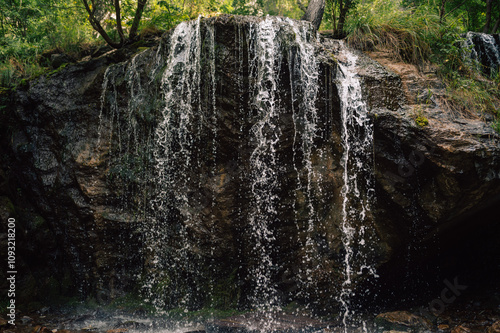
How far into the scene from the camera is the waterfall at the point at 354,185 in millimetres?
4496

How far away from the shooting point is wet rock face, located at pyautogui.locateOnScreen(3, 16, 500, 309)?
15.5 feet

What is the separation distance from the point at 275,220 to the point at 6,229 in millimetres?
3982

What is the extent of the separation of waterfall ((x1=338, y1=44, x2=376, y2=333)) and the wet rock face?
0.09 metres

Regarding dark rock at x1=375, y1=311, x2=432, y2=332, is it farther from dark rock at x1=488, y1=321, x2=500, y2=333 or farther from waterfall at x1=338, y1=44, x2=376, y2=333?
dark rock at x1=488, y1=321, x2=500, y2=333

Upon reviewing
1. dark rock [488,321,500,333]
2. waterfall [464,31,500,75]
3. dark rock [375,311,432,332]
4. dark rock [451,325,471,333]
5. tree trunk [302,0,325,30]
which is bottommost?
dark rock [375,311,432,332]

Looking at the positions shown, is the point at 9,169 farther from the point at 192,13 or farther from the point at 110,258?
the point at 192,13

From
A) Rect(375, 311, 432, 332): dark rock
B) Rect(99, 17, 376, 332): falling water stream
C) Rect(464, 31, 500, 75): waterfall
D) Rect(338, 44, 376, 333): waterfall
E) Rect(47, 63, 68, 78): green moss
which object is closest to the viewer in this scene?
Rect(375, 311, 432, 332): dark rock

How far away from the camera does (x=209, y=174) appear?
4.88 m

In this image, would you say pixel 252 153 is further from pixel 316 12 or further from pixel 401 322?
pixel 316 12

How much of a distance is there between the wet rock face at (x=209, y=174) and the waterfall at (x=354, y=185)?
89 millimetres

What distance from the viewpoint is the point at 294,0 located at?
9844 mm

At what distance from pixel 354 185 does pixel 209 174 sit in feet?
6.91

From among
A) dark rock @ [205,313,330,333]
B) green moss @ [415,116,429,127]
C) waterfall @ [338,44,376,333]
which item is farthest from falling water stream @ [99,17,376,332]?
green moss @ [415,116,429,127]

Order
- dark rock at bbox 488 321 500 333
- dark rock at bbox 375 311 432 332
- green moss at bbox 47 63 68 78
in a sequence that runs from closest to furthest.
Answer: dark rock at bbox 488 321 500 333
dark rock at bbox 375 311 432 332
green moss at bbox 47 63 68 78
